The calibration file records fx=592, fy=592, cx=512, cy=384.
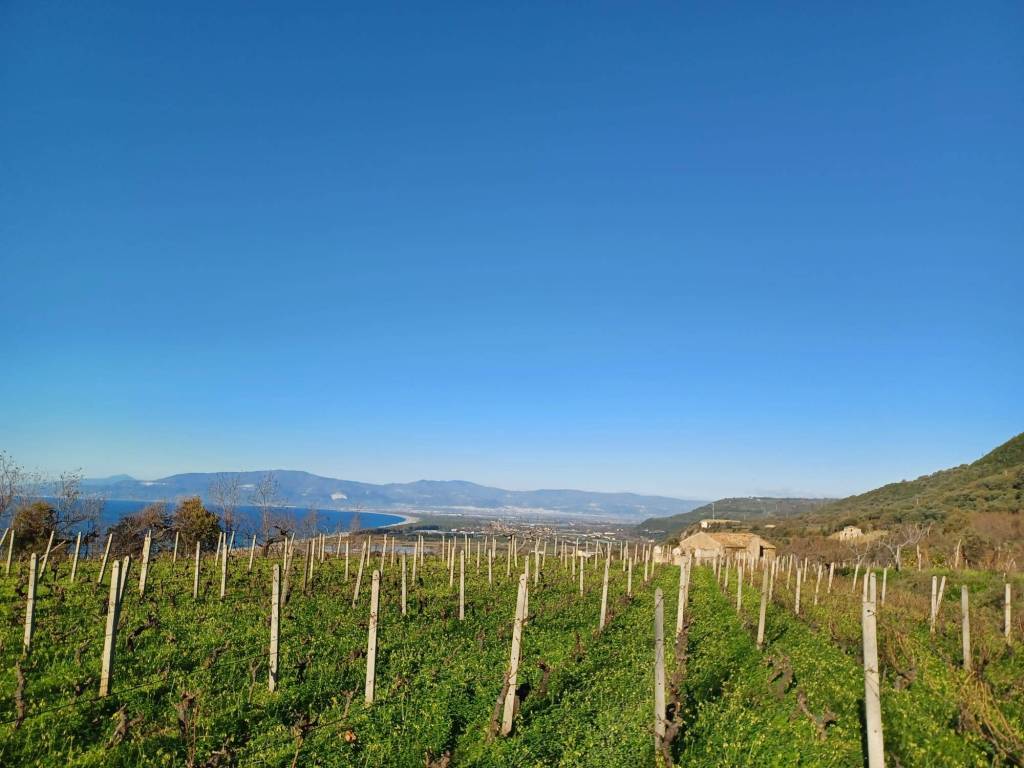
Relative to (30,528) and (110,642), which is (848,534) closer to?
(110,642)

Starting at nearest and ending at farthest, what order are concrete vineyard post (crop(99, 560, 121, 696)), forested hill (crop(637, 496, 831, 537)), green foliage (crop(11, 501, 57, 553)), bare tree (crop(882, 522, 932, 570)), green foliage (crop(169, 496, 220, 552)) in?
concrete vineyard post (crop(99, 560, 121, 696))
green foliage (crop(11, 501, 57, 553))
green foliage (crop(169, 496, 220, 552))
bare tree (crop(882, 522, 932, 570))
forested hill (crop(637, 496, 831, 537))

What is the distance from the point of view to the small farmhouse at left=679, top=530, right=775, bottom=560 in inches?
2657

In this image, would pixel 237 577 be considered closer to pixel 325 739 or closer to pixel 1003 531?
pixel 325 739

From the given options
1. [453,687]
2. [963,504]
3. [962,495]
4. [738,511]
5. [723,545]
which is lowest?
[738,511]

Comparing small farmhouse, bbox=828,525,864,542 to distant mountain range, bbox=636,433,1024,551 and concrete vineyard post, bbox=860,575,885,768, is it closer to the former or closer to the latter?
distant mountain range, bbox=636,433,1024,551

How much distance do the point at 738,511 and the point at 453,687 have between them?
17274 centimetres

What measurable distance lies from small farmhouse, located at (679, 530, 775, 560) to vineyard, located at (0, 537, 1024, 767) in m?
50.0

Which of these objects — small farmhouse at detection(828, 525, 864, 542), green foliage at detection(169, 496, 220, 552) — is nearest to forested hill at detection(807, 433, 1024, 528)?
small farmhouse at detection(828, 525, 864, 542)

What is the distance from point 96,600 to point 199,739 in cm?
1172

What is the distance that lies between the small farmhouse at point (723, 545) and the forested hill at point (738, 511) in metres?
75.0

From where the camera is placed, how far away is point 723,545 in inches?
2751

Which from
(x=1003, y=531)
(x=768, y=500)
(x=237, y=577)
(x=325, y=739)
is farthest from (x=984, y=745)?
(x=768, y=500)

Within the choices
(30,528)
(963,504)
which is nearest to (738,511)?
(963,504)

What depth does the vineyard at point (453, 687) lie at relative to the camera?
8344mm
